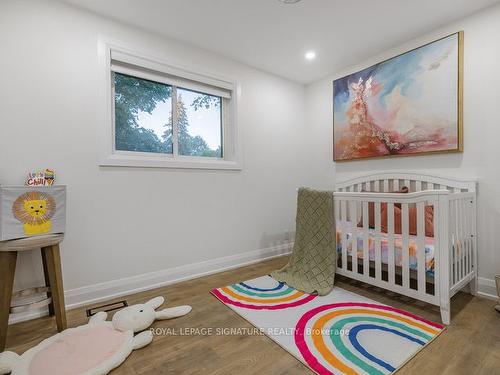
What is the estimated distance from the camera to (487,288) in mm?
1969

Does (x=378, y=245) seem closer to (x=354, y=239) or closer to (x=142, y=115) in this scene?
(x=354, y=239)

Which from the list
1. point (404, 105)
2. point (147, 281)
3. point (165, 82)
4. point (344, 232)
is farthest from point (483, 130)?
point (147, 281)

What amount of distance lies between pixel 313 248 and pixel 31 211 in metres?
2.02

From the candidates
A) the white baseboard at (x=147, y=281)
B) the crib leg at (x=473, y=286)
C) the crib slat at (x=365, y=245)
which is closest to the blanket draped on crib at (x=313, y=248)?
the crib slat at (x=365, y=245)

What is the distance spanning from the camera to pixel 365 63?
2729mm

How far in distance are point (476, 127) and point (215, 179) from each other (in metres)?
2.22

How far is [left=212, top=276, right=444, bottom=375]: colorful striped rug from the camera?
4.17ft

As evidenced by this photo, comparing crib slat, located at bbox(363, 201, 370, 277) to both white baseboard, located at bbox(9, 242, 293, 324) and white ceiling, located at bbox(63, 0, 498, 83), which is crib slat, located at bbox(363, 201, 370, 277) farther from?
white ceiling, located at bbox(63, 0, 498, 83)

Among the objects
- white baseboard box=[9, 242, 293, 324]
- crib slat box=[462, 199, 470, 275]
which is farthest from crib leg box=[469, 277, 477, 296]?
white baseboard box=[9, 242, 293, 324]

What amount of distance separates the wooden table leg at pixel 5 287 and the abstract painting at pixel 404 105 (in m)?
2.93

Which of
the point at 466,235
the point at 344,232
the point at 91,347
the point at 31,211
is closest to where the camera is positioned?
the point at 91,347

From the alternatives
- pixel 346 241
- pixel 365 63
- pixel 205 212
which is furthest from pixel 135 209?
pixel 365 63

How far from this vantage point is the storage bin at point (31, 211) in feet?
4.74

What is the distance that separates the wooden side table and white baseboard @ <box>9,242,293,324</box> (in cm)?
35
